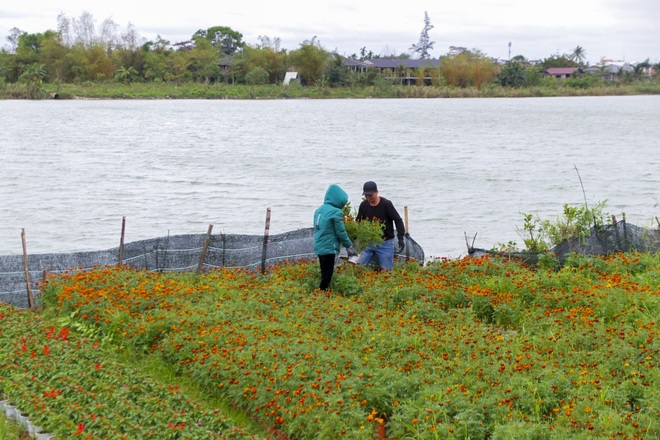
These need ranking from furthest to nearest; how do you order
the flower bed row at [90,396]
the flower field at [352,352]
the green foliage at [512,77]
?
the green foliage at [512,77] → the flower field at [352,352] → the flower bed row at [90,396]

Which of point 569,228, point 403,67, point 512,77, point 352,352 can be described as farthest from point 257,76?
point 352,352

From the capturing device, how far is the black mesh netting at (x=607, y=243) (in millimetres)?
14133

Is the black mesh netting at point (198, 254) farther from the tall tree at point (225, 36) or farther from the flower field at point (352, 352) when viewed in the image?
the tall tree at point (225, 36)

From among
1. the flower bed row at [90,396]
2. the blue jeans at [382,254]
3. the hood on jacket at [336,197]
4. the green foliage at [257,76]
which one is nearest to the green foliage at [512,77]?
the green foliage at [257,76]

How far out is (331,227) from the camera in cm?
1197

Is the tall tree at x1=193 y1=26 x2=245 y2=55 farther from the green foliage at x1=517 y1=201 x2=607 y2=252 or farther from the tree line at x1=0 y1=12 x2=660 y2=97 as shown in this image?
the green foliage at x1=517 y1=201 x2=607 y2=252

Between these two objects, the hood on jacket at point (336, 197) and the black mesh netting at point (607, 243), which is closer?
the hood on jacket at point (336, 197)

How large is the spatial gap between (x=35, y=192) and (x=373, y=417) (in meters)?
28.5

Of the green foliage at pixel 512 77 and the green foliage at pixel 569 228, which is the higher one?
the green foliage at pixel 512 77

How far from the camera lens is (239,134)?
58562mm

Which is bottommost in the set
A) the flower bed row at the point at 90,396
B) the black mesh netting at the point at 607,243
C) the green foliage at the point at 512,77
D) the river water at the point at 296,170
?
the river water at the point at 296,170

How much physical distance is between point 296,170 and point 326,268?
28.6 metres

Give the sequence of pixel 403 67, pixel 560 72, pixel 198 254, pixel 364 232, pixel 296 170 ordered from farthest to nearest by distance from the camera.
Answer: pixel 560 72
pixel 403 67
pixel 296 170
pixel 198 254
pixel 364 232

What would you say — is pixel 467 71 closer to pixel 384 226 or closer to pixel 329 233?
pixel 384 226
